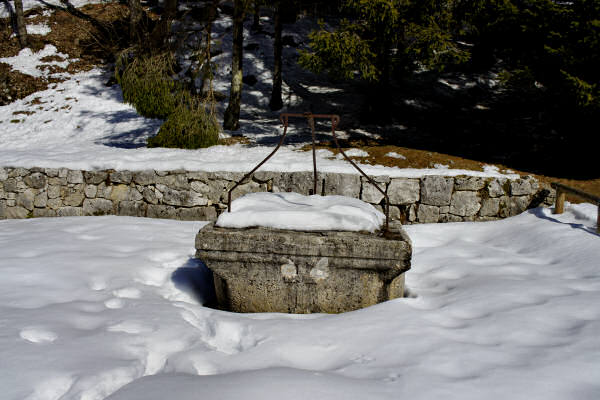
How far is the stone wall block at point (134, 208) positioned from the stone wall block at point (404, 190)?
12.8ft

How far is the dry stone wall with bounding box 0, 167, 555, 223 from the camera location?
6.22 meters

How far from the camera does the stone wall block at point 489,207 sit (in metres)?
6.23

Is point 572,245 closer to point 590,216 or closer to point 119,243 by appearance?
point 590,216

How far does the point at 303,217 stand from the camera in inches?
141

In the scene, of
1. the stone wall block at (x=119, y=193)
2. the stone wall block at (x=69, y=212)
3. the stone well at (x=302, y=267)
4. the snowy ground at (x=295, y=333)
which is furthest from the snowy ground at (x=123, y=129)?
the stone well at (x=302, y=267)

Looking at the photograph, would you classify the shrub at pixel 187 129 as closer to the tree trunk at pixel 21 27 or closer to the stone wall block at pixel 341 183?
the stone wall block at pixel 341 183

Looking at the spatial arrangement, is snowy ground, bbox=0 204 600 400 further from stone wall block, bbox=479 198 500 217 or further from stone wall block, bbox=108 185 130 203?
stone wall block, bbox=108 185 130 203

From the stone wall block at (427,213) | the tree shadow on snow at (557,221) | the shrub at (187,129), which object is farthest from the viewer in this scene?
the shrub at (187,129)

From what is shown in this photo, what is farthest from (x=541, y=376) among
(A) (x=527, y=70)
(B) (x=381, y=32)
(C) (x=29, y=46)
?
(C) (x=29, y=46)

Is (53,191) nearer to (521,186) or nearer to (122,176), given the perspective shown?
(122,176)

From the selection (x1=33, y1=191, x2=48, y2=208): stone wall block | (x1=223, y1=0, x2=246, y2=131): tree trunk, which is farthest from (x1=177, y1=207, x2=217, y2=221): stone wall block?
(x1=223, y1=0, x2=246, y2=131): tree trunk

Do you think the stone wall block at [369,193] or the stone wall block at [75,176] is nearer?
the stone wall block at [369,193]

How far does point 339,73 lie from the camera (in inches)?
334

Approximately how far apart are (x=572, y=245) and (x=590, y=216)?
40.3 inches
